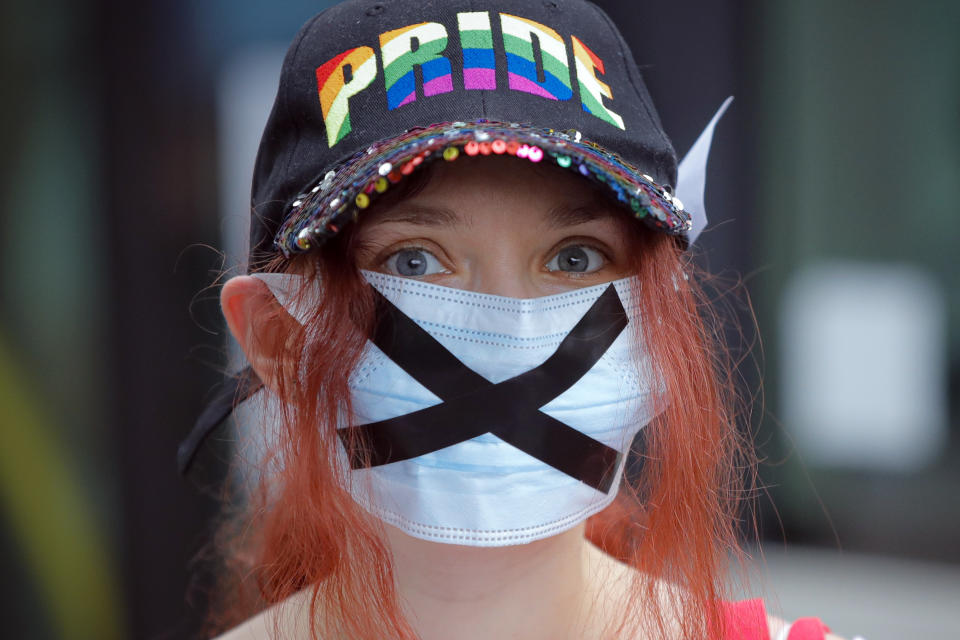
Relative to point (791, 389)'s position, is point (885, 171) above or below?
above

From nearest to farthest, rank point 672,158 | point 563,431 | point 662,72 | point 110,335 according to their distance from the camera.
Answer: point 563,431
point 672,158
point 110,335
point 662,72

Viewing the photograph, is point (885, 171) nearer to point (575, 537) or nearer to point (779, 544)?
point (779, 544)

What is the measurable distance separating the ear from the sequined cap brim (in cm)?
13

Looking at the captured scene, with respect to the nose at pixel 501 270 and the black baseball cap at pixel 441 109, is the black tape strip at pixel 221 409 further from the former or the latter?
the nose at pixel 501 270

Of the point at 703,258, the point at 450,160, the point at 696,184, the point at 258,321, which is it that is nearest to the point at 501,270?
the point at 450,160

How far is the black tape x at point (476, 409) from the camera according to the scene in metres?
1.17

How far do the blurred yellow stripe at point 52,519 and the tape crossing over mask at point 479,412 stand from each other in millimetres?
1968

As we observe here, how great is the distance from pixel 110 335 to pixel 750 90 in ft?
9.06

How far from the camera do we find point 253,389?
1.40 m

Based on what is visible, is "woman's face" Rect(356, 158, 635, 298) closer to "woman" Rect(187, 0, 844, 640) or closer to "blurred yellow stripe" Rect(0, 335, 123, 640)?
"woman" Rect(187, 0, 844, 640)

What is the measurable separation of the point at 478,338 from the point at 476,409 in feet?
0.35

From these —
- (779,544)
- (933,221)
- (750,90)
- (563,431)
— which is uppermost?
(750,90)

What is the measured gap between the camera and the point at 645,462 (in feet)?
4.33

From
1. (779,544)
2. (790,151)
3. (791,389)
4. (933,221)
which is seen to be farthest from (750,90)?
(779,544)
